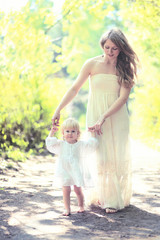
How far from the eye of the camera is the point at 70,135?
3648 mm

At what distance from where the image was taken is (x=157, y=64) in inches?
539

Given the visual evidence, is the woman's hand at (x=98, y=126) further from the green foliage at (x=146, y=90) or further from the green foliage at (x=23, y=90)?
the green foliage at (x=146, y=90)

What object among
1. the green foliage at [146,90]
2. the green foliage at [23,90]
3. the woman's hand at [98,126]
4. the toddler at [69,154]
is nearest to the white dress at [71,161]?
the toddler at [69,154]

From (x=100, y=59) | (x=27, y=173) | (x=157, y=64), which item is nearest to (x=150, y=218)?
(x=100, y=59)

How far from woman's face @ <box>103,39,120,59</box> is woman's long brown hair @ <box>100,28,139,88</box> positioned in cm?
3

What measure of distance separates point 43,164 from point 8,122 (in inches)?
46.2

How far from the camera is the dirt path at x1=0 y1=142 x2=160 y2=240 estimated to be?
119 inches

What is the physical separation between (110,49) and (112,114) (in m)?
0.62

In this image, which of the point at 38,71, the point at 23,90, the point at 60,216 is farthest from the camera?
the point at 38,71

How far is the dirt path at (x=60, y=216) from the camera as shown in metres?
3.01

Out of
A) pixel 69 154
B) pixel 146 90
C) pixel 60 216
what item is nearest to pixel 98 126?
pixel 69 154

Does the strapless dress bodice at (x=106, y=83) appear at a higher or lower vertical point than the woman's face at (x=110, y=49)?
lower

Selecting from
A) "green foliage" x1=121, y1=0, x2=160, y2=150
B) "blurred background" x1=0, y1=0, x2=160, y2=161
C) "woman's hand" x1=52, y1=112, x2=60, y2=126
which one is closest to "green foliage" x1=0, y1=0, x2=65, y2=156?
"blurred background" x1=0, y1=0, x2=160, y2=161

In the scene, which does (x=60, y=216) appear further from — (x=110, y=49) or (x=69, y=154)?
(x=110, y=49)
